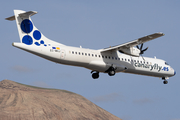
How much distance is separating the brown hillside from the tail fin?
4185 inches

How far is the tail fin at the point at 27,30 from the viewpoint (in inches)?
1374

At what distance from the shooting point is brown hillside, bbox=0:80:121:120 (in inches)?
5674

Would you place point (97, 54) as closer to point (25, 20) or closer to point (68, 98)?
point (25, 20)

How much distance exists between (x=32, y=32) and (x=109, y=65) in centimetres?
985

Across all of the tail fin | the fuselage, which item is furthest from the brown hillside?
the tail fin

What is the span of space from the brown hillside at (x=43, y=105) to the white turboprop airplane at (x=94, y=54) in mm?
102961

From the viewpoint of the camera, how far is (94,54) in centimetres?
3884

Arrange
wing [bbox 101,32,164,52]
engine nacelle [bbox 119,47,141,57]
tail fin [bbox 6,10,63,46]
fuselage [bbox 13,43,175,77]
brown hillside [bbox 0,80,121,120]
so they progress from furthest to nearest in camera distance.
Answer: brown hillside [bbox 0,80,121,120], engine nacelle [bbox 119,47,141,57], wing [bbox 101,32,164,52], fuselage [bbox 13,43,175,77], tail fin [bbox 6,10,63,46]

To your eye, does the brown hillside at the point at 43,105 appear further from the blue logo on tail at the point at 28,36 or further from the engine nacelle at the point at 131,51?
the blue logo on tail at the point at 28,36

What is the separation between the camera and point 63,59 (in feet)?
120

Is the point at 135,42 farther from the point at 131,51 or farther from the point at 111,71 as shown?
the point at 111,71

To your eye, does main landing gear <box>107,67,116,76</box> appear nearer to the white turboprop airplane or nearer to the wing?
the white turboprop airplane

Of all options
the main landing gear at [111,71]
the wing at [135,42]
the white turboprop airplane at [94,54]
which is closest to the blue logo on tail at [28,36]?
the white turboprop airplane at [94,54]

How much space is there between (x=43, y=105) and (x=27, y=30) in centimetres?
12076
